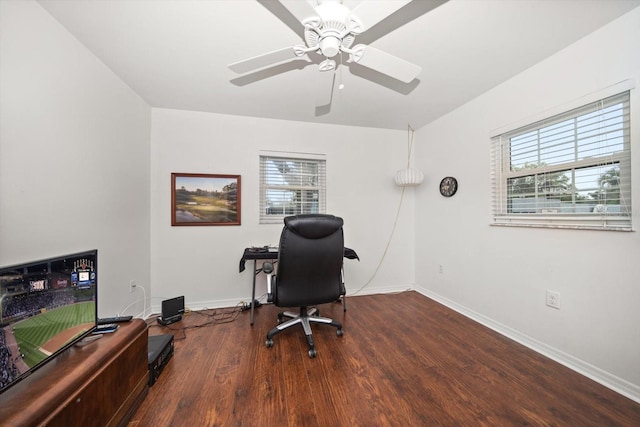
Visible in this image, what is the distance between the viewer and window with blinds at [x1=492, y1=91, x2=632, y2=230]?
1521 millimetres

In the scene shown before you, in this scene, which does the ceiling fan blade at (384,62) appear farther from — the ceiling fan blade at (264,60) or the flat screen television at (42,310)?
the flat screen television at (42,310)

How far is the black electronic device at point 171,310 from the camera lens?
2361 millimetres

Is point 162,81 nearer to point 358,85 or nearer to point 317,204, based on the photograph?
point 358,85

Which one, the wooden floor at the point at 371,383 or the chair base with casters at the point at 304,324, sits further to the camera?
the chair base with casters at the point at 304,324

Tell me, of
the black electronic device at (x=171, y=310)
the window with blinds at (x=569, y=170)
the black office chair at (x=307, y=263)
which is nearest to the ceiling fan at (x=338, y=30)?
the black office chair at (x=307, y=263)

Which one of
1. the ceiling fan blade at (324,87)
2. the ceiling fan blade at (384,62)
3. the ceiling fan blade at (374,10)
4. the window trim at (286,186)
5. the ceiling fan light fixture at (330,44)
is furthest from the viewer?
the window trim at (286,186)


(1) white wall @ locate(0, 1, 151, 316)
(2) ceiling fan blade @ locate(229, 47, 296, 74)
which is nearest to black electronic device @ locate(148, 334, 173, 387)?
(1) white wall @ locate(0, 1, 151, 316)

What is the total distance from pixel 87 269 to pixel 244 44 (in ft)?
5.87

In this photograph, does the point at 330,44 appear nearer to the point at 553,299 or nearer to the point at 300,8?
the point at 300,8

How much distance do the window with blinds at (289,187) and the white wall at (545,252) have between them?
163 cm

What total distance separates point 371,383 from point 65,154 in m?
2.62

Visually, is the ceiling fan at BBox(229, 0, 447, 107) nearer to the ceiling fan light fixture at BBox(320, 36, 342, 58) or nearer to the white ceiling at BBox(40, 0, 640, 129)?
the ceiling fan light fixture at BBox(320, 36, 342, 58)

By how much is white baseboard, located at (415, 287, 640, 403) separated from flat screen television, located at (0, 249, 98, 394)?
124 inches

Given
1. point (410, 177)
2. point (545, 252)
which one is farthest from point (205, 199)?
point (545, 252)
